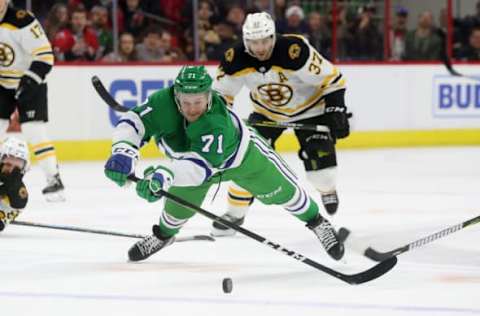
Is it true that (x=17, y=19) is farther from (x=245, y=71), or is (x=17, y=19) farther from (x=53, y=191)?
(x=245, y=71)

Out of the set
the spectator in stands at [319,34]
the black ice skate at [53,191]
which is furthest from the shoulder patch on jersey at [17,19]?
the spectator in stands at [319,34]

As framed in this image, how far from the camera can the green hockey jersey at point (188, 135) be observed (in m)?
3.72

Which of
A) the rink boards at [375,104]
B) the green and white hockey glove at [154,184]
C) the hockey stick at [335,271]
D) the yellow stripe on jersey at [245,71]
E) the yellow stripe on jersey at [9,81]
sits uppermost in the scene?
the yellow stripe on jersey at [245,71]

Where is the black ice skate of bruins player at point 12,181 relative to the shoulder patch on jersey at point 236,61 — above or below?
below

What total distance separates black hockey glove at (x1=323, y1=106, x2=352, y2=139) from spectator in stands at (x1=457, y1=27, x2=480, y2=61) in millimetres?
5622

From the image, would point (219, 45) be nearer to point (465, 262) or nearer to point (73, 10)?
point (73, 10)

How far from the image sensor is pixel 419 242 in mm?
4129

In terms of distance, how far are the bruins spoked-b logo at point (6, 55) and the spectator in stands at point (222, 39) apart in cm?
324

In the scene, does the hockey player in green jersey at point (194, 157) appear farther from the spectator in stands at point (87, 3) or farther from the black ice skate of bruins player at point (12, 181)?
the spectator in stands at point (87, 3)

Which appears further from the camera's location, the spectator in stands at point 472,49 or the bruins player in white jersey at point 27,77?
the spectator in stands at point 472,49

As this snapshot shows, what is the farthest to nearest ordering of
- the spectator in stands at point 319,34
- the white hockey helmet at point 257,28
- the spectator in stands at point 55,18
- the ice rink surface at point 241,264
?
the spectator in stands at point 319,34 → the spectator in stands at point 55,18 → the white hockey helmet at point 257,28 → the ice rink surface at point 241,264

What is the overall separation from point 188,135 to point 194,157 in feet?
0.27

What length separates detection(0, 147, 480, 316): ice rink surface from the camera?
11.3 ft

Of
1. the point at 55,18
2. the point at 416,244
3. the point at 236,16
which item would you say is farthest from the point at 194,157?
the point at 236,16
